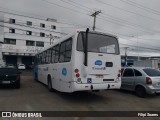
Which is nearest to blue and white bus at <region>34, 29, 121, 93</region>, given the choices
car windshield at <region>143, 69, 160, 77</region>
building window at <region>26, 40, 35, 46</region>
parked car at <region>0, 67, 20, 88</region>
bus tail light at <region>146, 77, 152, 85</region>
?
bus tail light at <region>146, 77, 152, 85</region>

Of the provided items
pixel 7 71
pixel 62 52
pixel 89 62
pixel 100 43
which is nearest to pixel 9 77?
pixel 7 71

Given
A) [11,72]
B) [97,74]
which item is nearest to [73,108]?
[97,74]

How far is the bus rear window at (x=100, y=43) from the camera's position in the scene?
27.1ft

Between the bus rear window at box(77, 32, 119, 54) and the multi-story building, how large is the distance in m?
37.7

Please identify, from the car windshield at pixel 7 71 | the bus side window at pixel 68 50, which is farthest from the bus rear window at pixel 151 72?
the car windshield at pixel 7 71

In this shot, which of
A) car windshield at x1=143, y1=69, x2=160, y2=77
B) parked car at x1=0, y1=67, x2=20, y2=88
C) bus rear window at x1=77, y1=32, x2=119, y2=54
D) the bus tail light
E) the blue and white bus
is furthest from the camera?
parked car at x1=0, y1=67, x2=20, y2=88

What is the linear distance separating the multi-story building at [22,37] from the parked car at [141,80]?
36.2m

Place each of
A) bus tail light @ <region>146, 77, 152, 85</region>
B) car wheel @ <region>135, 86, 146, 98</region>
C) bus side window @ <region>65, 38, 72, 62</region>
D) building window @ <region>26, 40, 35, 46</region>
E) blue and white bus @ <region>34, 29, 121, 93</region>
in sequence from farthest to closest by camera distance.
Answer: building window @ <region>26, 40, 35, 46</region> < car wheel @ <region>135, 86, 146, 98</region> < bus tail light @ <region>146, 77, 152, 85</region> < bus side window @ <region>65, 38, 72, 62</region> < blue and white bus @ <region>34, 29, 121, 93</region>

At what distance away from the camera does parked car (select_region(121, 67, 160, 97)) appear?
958cm

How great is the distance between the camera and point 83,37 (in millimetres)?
8312

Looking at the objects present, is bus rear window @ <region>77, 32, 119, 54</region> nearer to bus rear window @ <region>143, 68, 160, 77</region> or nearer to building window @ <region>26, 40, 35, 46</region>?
bus rear window @ <region>143, 68, 160, 77</region>

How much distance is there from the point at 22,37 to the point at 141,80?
145 feet

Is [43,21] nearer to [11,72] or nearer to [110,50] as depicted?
[11,72]

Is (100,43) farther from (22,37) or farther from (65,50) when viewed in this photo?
(22,37)
